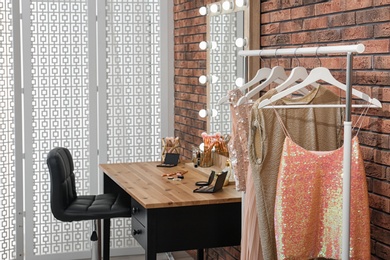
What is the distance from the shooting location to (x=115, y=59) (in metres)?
5.48

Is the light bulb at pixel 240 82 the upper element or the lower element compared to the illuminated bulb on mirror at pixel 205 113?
upper

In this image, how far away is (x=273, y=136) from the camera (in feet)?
9.36

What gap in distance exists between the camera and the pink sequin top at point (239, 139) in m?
3.25

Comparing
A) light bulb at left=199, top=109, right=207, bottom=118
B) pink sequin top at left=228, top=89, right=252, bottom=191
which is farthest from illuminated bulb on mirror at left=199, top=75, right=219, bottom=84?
pink sequin top at left=228, top=89, right=252, bottom=191

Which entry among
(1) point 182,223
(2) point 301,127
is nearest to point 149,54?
(1) point 182,223

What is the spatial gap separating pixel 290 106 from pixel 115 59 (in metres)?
3.01

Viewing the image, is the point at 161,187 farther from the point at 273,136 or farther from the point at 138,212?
the point at 273,136

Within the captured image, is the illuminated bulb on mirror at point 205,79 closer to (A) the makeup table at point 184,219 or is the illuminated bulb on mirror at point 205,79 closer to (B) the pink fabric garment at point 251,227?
(A) the makeup table at point 184,219

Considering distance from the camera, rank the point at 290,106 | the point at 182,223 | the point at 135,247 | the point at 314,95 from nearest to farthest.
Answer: the point at 290,106 → the point at 314,95 → the point at 182,223 → the point at 135,247

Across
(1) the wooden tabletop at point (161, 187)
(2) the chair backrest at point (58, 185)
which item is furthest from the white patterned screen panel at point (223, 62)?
(2) the chair backrest at point (58, 185)

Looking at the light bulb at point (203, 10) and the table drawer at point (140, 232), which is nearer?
the table drawer at point (140, 232)

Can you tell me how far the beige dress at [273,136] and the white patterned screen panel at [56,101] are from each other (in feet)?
9.16

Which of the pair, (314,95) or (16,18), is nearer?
(314,95)

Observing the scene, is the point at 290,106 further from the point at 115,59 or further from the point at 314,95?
the point at 115,59
